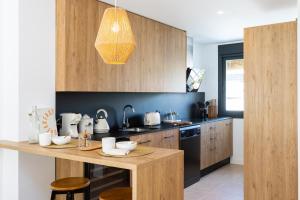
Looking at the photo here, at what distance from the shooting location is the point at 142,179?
1.67 metres

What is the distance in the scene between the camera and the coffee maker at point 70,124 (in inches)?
122

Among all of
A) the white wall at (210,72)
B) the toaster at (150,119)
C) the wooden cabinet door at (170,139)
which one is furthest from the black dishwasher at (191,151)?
the white wall at (210,72)

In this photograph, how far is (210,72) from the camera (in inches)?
241

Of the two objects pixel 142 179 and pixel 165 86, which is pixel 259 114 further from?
pixel 142 179

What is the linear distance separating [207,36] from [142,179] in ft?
13.7

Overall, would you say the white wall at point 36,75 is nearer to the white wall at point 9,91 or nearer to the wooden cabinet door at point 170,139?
the white wall at point 9,91

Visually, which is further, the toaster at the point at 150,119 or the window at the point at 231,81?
the window at the point at 231,81

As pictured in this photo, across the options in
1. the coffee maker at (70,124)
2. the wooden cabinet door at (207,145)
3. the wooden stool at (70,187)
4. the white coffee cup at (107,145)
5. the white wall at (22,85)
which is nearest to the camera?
the white coffee cup at (107,145)

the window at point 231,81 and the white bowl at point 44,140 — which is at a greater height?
the window at point 231,81

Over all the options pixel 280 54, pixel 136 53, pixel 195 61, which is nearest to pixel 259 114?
pixel 280 54

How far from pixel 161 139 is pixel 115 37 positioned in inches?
86.8

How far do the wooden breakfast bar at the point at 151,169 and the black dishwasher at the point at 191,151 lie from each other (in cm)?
230

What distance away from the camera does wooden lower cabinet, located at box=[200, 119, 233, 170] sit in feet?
16.0

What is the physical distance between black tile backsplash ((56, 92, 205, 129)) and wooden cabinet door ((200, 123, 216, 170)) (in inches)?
27.1
